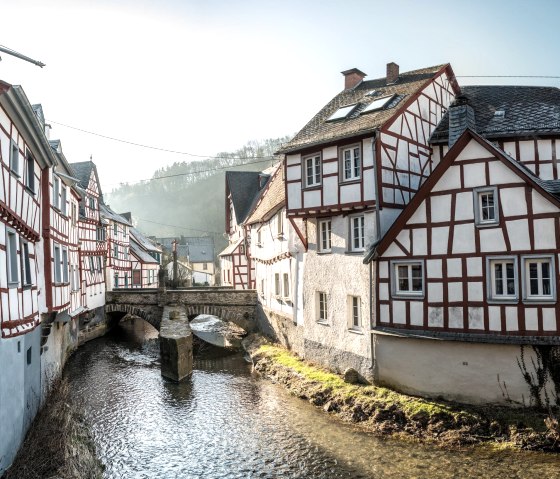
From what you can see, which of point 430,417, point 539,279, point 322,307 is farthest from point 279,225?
point 539,279

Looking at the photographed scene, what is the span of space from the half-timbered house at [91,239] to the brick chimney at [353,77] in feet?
49.8

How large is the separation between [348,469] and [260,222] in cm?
1932

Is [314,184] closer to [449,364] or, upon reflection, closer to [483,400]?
[449,364]

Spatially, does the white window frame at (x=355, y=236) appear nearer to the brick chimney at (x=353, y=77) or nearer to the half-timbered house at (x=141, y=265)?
the brick chimney at (x=353, y=77)

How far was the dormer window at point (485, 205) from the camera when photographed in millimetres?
14391

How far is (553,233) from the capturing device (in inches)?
528

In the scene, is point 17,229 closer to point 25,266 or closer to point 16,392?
point 25,266

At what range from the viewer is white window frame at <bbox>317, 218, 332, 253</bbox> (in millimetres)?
19328

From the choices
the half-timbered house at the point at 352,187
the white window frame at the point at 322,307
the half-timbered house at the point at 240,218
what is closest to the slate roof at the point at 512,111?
the half-timbered house at the point at 352,187

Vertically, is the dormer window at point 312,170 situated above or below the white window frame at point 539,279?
above

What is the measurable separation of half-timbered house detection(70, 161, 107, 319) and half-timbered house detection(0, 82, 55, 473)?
46.0 feet

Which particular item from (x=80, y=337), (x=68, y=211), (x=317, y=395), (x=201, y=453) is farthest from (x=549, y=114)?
(x=80, y=337)

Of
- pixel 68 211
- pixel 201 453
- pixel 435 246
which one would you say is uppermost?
pixel 68 211

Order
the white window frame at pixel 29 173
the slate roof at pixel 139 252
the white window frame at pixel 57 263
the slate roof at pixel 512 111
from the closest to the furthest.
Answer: the white window frame at pixel 29 173, the white window frame at pixel 57 263, the slate roof at pixel 512 111, the slate roof at pixel 139 252
